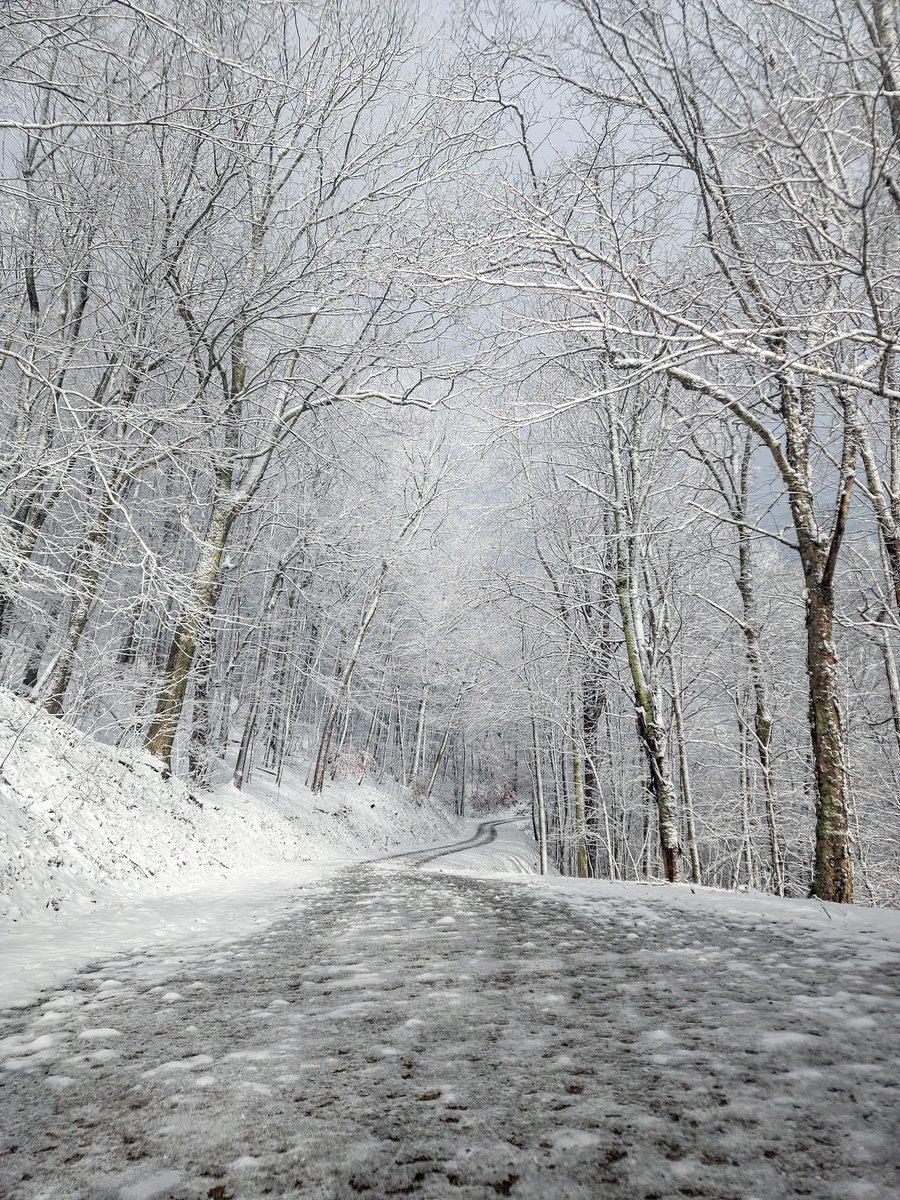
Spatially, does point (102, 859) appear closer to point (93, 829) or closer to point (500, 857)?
point (93, 829)

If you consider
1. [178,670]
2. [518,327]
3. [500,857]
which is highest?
[518,327]

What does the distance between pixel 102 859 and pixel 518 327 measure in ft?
24.1

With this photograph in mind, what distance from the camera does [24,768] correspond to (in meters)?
7.48

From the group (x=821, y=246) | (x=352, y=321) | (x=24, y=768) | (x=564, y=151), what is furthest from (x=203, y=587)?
(x=821, y=246)

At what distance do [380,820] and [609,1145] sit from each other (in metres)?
24.5

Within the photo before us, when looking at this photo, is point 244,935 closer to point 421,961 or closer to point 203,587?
point 421,961

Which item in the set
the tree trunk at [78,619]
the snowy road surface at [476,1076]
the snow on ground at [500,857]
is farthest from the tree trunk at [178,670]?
the snowy road surface at [476,1076]

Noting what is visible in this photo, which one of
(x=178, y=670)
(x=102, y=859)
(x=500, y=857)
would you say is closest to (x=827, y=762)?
(x=102, y=859)

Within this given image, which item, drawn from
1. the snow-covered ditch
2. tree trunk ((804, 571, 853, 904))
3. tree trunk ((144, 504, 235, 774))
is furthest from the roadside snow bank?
tree trunk ((804, 571, 853, 904))

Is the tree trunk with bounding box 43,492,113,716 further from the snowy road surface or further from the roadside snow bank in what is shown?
the snowy road surface

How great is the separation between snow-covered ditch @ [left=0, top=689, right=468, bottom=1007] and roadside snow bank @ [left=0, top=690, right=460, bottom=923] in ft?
0.06

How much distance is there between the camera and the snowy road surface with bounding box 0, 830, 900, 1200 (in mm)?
1299

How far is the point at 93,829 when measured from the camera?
752 cm

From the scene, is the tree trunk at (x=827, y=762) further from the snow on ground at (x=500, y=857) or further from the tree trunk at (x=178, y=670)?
the tree trunk at (x=178, y=670)
